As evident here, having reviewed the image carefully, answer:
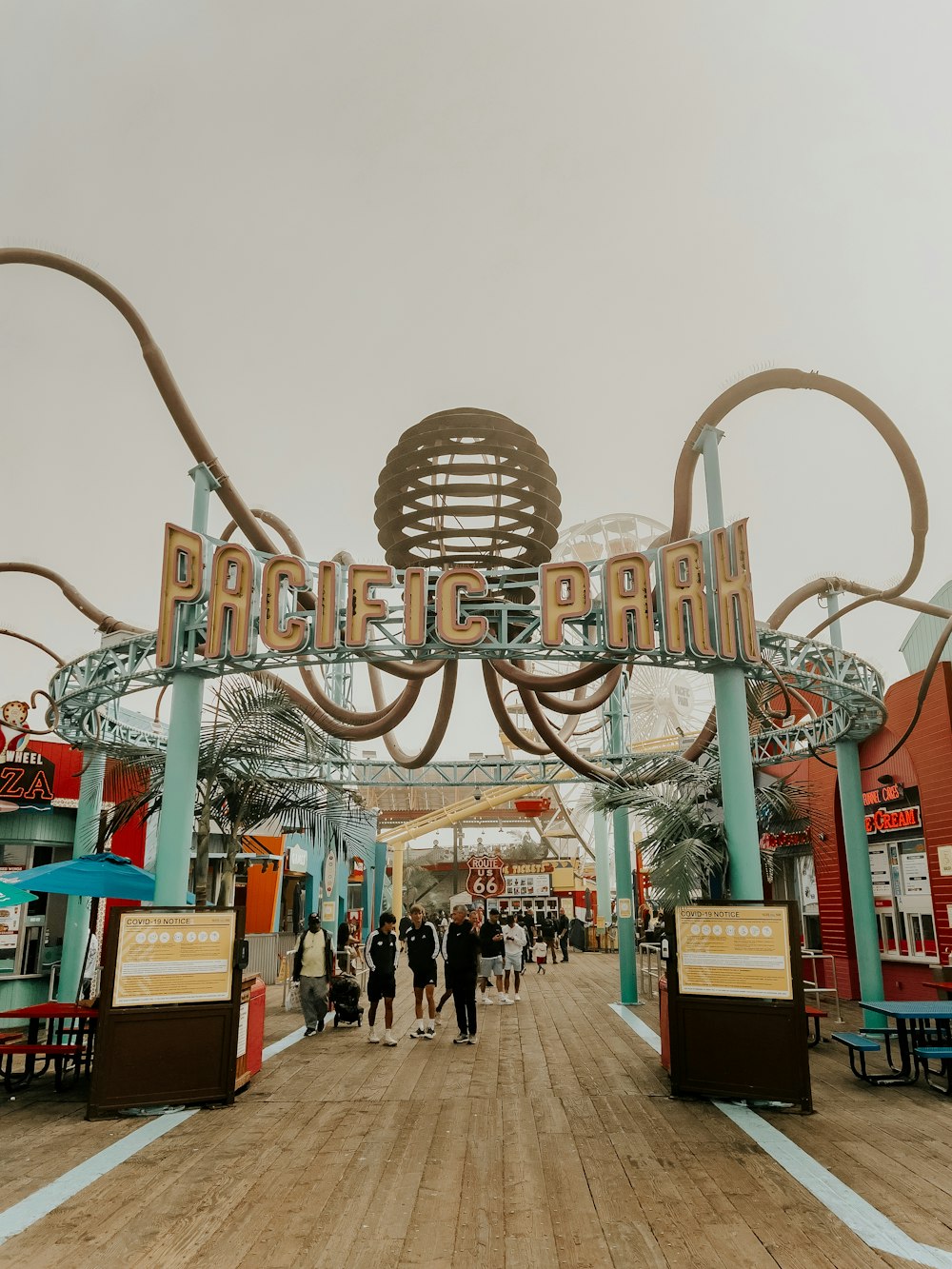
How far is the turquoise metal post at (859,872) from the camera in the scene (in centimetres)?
1447

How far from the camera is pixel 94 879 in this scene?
1108 cm

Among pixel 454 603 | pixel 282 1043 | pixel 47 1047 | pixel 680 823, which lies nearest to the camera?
pixel 47 1047

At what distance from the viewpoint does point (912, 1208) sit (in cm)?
608

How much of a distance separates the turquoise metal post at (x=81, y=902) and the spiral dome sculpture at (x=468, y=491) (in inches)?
307

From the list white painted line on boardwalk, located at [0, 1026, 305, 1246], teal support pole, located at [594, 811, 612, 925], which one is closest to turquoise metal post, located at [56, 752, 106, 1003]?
white painted line on boardwalk, located at [0, 1026, 305, 1246]

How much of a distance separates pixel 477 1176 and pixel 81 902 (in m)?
10.5

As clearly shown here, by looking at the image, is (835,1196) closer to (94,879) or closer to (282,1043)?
(94,879)

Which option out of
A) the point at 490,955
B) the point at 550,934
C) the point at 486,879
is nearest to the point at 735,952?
the point at 490,955

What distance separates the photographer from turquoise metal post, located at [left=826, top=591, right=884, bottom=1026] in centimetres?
1447

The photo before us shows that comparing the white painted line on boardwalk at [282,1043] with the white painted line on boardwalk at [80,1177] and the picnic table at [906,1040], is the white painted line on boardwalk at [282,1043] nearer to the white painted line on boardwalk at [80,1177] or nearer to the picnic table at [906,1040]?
the white painted line on boardwalk at [80,1177]

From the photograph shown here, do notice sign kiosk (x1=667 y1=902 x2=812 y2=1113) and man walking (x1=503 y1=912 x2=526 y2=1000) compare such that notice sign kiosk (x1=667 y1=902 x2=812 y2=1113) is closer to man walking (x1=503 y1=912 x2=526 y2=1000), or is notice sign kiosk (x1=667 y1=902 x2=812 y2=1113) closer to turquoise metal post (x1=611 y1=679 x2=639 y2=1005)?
turquoise metal post (x1=611 y1=679 x2=639 y2=1005)

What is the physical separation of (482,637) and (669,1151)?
5.18 metres

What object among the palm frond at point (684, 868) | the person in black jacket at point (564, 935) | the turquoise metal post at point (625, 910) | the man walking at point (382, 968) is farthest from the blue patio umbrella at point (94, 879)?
the person in black jacket at point (564, 935)

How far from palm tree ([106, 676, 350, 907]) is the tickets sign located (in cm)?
588
